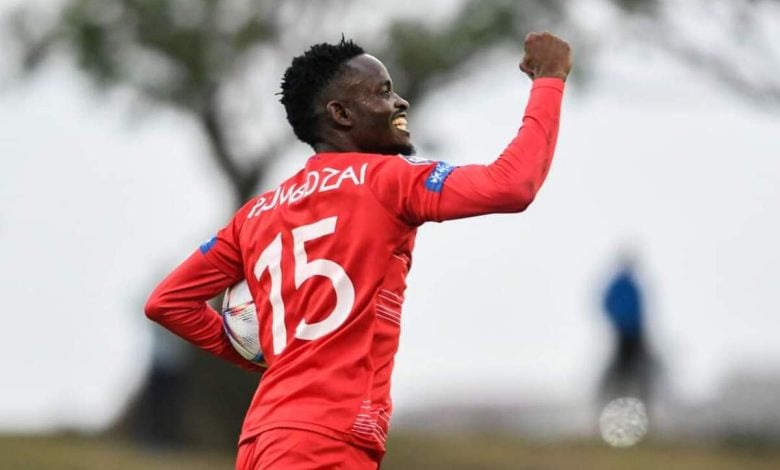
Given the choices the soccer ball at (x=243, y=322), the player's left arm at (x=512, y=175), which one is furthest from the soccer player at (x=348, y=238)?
the soccer ball at (x=243, y=322)

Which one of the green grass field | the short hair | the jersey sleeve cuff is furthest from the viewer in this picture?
the green grass field

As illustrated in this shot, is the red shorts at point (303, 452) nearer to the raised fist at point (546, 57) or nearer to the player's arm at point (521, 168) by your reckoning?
the player's arm at point (521, 168)

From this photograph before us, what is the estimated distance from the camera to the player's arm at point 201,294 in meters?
6.88

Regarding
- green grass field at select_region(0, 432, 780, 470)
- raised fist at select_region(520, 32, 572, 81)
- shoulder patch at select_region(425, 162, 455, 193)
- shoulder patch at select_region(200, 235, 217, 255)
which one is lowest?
shoulder patch at select_region(200, 235, 217, 255)

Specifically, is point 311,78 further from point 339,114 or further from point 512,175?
point 512,175

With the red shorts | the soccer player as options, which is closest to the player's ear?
the soccer player

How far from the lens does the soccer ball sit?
680cm

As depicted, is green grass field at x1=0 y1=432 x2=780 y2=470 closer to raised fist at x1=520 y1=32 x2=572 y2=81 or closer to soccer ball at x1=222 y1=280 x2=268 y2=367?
soccer ball at x1=222 y1=280 x2=268 y2=367

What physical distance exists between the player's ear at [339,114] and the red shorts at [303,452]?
1030 mm

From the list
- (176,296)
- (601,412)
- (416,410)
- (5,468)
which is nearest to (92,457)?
(5,468)

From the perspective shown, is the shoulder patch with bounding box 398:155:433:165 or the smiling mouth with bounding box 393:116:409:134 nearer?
the shoulder patch with bounding box 398:155:433:165

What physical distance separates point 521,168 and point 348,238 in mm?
608

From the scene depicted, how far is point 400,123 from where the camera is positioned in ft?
21.8

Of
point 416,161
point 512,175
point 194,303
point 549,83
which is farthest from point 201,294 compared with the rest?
point 549,83
